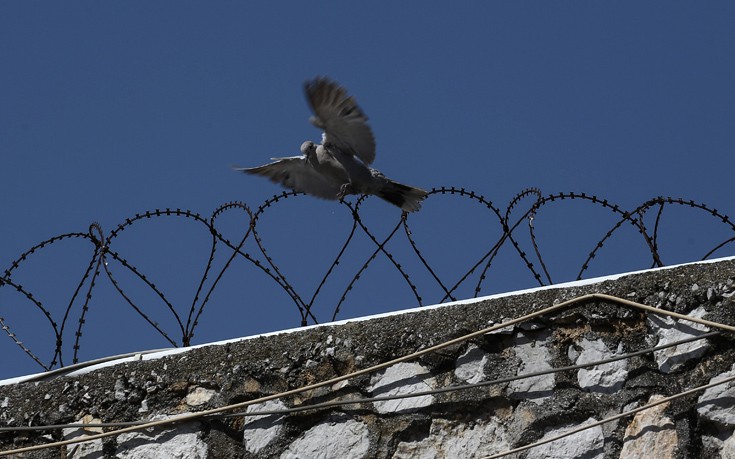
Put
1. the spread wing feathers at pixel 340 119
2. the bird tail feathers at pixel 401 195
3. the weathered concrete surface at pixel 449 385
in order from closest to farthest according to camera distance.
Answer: the weathered concrete surface at pixel 449 385 < the spread wing feathers at pixel 340 119 < the bird tail feathers at pixel 401 195

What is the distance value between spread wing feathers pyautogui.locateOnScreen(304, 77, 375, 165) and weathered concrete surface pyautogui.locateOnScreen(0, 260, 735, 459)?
3266 millimetres

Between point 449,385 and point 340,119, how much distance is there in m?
3.78

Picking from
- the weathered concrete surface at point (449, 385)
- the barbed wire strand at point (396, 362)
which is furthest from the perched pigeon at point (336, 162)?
the barbed wire strand at point (396, 362)

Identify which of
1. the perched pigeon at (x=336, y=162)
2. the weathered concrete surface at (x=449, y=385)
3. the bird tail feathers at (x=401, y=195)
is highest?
the perched pigeon at (x=336, y=162)

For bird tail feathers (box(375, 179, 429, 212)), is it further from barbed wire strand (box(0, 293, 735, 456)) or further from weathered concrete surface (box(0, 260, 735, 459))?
barbed wire strand (box(0, 293, 735, 456))

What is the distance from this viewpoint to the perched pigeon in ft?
23.6

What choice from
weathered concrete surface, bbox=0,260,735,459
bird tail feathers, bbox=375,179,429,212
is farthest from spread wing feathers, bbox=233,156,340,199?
weathered concrete surface, bbox=0,260,735,459

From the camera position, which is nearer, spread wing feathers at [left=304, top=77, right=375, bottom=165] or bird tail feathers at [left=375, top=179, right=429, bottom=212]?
spread wing feathers at [left=304, top=77, right=375, bottom=165]

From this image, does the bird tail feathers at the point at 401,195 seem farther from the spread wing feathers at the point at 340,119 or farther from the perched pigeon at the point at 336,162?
the spread wing feathers at the point at 340,119

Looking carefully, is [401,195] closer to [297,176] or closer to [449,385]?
[297,176]

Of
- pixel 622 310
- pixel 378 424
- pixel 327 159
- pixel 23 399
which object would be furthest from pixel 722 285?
pixel 327 159

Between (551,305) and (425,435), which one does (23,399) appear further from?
(551,305)

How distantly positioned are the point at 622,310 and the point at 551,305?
24 cm

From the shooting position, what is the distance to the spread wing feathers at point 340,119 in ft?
23.3
